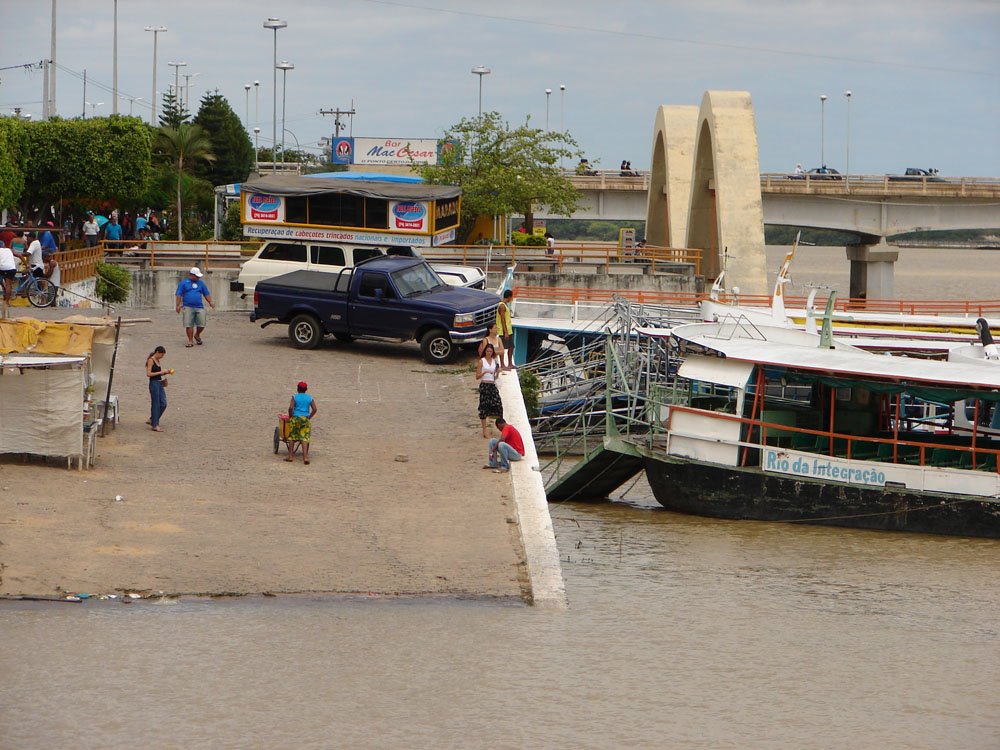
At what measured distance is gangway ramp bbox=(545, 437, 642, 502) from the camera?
23047 millimetres

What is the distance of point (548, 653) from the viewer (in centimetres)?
1330

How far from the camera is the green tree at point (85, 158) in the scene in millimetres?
46344

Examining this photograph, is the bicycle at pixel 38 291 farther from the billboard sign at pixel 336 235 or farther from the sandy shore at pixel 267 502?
the sandy shore at pixel 267 502

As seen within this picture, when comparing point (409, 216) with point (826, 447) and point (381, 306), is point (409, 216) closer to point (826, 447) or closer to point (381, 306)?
point (381, 306)

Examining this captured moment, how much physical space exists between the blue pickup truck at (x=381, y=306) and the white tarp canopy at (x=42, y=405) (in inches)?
369

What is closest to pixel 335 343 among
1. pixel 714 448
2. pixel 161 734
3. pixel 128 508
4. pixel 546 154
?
pixel 714 448

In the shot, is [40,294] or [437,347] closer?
[437,347]

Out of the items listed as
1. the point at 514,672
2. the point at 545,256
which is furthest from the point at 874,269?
the point at 514,672

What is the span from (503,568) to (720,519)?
817 cm

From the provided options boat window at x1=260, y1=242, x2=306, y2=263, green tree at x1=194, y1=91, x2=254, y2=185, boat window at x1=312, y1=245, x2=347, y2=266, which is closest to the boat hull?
boat window at x1=312, y1=245, x2=347, y2=266

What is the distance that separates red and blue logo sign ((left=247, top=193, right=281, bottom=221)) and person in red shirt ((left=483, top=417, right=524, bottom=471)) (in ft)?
50.7

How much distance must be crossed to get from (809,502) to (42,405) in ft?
38.6

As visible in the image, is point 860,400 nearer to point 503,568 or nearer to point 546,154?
point 503,568

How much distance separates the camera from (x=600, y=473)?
24047mm
